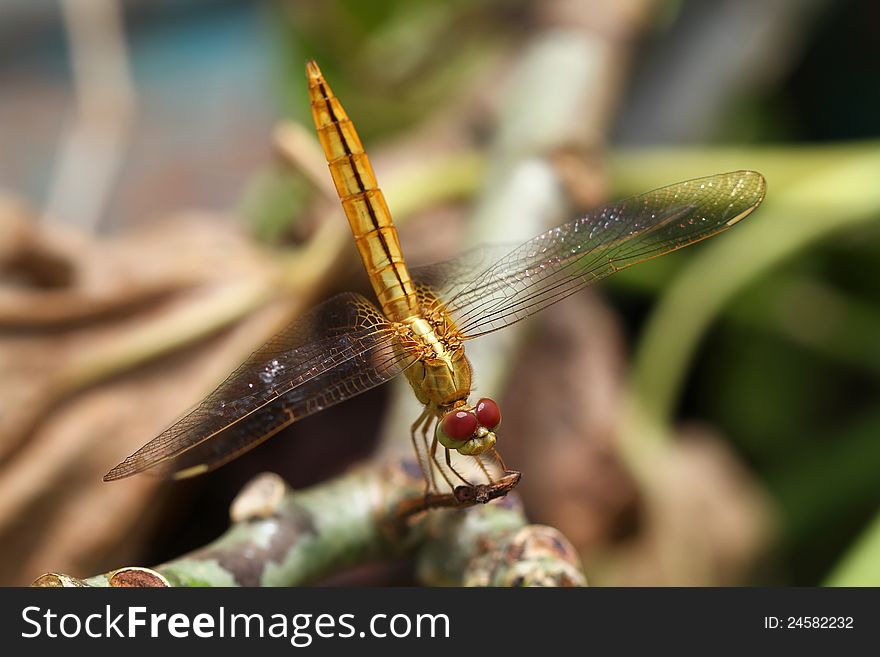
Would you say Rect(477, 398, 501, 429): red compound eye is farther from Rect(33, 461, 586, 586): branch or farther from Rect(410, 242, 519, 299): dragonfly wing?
Rect(410, 242, 519, 299): dragonfly wing

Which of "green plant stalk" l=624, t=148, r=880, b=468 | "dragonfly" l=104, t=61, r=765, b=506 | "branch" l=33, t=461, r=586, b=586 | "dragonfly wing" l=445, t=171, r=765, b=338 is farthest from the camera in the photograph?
"green plant stalk" l=624, t=148, r=880, b=468

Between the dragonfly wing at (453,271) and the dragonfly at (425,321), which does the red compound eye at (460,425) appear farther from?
the dragonfly wing at (453,271)

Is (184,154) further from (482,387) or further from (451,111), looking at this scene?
(482,387)

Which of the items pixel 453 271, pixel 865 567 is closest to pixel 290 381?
pixel 453 271

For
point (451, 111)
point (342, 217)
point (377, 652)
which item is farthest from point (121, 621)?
point (451, 111)

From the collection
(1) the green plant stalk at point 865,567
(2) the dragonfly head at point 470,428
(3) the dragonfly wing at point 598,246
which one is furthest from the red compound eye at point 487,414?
(1) the green plant stalk at point 865,567

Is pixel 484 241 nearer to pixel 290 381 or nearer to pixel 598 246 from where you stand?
pixel 598 246

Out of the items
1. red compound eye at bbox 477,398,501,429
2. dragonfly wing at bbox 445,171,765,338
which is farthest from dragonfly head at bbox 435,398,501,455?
dragonfly wing at bbox 445,171,765,338
